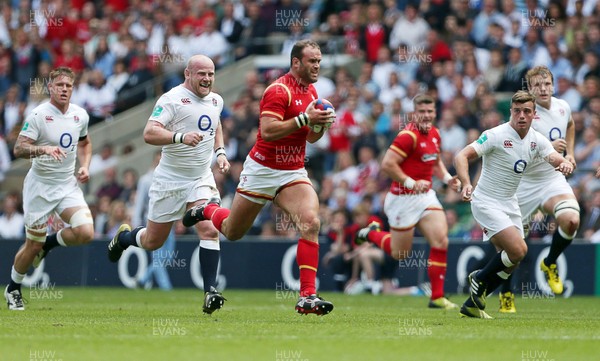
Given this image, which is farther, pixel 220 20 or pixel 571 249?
pixel 220 20

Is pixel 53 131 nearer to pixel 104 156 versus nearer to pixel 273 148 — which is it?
pixel 273 148

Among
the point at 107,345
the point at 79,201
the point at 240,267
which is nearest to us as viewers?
the point at 107,345

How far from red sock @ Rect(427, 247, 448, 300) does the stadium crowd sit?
4388 millimetres

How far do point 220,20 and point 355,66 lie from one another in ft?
13.4

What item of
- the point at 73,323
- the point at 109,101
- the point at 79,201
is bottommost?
the point at 73,323

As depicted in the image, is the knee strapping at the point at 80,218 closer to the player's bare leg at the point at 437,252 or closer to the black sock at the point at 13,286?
the black sock at the point at 13,286

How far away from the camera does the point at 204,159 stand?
13586 mm

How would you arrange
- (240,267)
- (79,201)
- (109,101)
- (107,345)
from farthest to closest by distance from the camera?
(109,101), (240,267), (79,201), (107,345)

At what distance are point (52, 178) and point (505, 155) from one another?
5.56 metres

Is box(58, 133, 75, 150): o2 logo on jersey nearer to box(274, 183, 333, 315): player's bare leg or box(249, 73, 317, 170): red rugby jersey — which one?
box(249, 73, 317, 170): red rugby jersey

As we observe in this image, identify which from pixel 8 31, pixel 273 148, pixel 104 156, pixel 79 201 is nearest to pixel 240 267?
pixel 104 156

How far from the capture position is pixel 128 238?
1409 cm

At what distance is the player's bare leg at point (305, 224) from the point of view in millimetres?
11570

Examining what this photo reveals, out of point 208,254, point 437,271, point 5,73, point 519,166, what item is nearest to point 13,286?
point 208,254
